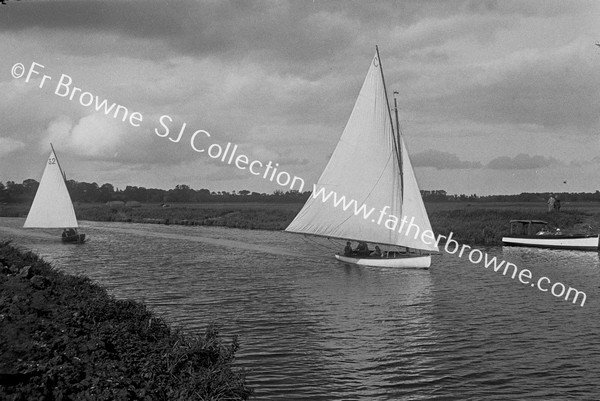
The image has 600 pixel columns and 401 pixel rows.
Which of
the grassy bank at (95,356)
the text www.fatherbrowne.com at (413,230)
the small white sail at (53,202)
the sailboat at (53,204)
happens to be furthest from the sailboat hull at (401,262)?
the small white sail at (53,202)

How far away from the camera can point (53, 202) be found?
59156 millimetres

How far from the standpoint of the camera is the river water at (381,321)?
52.7 feet

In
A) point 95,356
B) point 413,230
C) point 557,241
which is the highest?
point 557,241

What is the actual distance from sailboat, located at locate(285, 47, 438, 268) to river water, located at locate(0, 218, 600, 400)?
80.0 inches

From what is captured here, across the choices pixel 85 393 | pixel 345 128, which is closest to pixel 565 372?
pixel 85 393

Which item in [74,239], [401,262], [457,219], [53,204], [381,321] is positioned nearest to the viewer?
[381,321]

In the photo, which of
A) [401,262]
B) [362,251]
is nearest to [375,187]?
[362,251]

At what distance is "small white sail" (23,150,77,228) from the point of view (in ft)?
191

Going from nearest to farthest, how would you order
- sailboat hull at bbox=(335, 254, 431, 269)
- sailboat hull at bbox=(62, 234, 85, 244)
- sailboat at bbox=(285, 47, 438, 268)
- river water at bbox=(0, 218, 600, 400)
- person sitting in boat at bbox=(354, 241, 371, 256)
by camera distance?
river water at bbox=(0, 218, 600, 400), sailboat hull at bbox=(335, 254, 431, 269), sailboat at bbox=(285, 47, 438, 268), person sitting in boat at bbox=(354, 241, 371, 256), sailboat hull at bbox=(62, 234, 85, 244)

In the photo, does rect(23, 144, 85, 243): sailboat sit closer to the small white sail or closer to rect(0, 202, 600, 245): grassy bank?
the small white sail

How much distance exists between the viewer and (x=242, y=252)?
50.3 meters

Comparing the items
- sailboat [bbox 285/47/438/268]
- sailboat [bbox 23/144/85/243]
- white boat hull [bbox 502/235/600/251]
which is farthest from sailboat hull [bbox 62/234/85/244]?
white boat hull [bbox 502/235/600/251]

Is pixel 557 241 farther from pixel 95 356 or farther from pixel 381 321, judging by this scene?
pixel 95 356

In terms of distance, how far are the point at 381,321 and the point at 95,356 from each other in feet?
47.0
